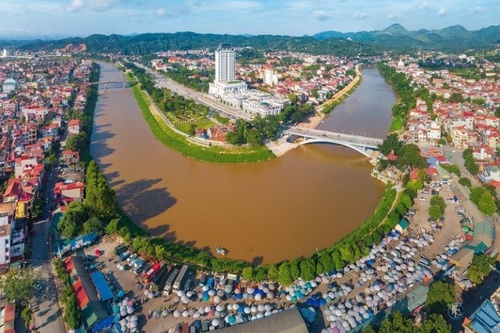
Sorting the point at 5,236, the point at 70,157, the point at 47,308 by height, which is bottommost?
the point at 47,308

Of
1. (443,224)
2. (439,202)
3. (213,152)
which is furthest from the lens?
(213,152)

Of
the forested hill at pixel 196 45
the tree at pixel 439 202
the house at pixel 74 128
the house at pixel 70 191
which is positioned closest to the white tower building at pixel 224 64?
the house at pixel 74 128

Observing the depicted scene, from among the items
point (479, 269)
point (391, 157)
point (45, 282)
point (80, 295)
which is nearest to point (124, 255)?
point (80, 295)

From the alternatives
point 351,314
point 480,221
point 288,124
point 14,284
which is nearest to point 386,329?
point 351,314

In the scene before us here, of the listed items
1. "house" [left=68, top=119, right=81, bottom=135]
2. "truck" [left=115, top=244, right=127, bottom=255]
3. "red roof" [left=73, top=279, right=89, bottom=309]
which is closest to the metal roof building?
"red roof" [left=73, top=279, right=89, bottom=309]

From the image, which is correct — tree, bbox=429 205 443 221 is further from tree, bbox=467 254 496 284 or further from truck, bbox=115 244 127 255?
truck, bbox=115 244 127 255

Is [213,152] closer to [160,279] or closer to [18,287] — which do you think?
[160,279]

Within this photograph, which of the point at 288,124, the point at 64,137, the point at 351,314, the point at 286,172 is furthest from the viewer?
the point at 288,124

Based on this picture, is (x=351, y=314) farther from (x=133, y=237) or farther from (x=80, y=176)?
(x=80, y=176)
